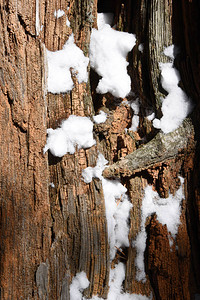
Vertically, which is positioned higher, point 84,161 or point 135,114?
point 135,114

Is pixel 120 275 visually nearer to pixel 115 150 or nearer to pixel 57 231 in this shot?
pixel 57 231

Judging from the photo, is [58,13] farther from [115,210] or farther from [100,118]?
[115,210]

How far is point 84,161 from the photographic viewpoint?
114 cm

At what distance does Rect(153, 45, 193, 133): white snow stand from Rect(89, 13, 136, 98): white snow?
19cm

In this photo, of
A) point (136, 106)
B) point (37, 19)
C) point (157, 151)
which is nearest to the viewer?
point (37, 19)

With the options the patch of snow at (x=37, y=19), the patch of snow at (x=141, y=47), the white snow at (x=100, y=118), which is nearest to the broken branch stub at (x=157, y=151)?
the white snow at (x=100, y=118)

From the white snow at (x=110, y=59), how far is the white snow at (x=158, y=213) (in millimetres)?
545

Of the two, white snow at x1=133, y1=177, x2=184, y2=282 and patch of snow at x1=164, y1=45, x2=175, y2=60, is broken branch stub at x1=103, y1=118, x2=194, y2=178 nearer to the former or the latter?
white snow at x1=133, y1=177, x2=184, y2=282

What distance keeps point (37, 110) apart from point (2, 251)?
0.61 metres

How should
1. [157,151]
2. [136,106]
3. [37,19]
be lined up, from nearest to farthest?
[37,19] → [157,151] → [136,106]

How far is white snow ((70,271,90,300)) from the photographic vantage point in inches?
43.6

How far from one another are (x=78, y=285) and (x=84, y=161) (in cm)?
58

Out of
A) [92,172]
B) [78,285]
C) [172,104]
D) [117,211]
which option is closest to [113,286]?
[78,285]

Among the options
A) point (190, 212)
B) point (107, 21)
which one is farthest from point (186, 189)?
point (107, 21)
